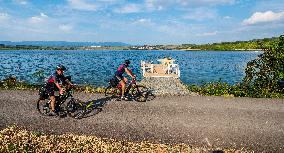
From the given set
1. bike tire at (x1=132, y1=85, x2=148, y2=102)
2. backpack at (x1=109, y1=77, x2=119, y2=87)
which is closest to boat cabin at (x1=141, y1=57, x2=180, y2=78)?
bike tire at (x1=132, y1=85, x2=148, y2=102)

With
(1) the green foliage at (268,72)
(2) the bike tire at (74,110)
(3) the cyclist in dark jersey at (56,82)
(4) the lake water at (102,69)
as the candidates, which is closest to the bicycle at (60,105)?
(2) the bike tire at (74,110)

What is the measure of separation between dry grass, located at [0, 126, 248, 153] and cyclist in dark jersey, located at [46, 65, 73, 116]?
2.66 metres

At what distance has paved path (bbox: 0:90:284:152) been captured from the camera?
37.3 feet

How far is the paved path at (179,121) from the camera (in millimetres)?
11383

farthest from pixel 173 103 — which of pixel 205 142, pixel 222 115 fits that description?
pixel 205 142

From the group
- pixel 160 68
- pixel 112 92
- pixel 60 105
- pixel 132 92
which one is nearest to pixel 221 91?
pixel 132 92

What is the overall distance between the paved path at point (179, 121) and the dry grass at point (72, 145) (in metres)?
0.57

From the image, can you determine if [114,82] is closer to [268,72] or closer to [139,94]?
[139,94]

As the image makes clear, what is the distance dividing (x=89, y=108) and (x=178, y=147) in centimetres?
586

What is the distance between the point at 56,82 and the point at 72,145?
384 cm

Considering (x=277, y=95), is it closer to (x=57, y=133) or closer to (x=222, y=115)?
(x=222, y=115)

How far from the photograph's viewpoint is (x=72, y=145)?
10.6 meters

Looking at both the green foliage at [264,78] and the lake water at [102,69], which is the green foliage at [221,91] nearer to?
the green foliage at [264,78]

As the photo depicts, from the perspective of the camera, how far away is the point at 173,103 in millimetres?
16562
